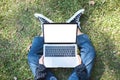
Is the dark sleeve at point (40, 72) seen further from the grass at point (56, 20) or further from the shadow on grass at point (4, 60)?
the shadow on grass at point (4, 60)

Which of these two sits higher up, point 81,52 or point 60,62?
point 81,52

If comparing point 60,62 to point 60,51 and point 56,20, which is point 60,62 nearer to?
point 60,51

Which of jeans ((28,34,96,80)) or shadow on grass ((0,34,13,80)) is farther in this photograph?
shadow on grass ((0,34,13,80))

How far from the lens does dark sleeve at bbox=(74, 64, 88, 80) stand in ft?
16.1

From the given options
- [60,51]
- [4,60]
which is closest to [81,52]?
[60,51]

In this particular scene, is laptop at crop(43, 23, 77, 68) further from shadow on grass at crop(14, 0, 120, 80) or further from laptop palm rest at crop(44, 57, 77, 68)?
shadow on grass at crop(14, 0, 120, 80)

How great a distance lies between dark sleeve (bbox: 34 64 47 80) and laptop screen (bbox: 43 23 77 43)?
0.38 metres

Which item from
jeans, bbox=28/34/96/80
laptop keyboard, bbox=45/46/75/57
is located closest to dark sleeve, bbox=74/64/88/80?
jeans, bbox=28/34/96/80

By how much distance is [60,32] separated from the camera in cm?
510

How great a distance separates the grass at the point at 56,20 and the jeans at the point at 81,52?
0.44 feet

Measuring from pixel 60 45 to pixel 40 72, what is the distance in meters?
0.45

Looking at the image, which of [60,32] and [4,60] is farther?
[4,60]

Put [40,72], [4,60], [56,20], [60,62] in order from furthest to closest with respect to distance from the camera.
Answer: [56,20] → [4,60] → [60,62] → [40,72]

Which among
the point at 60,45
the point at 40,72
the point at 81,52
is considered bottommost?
the point at 40,72
